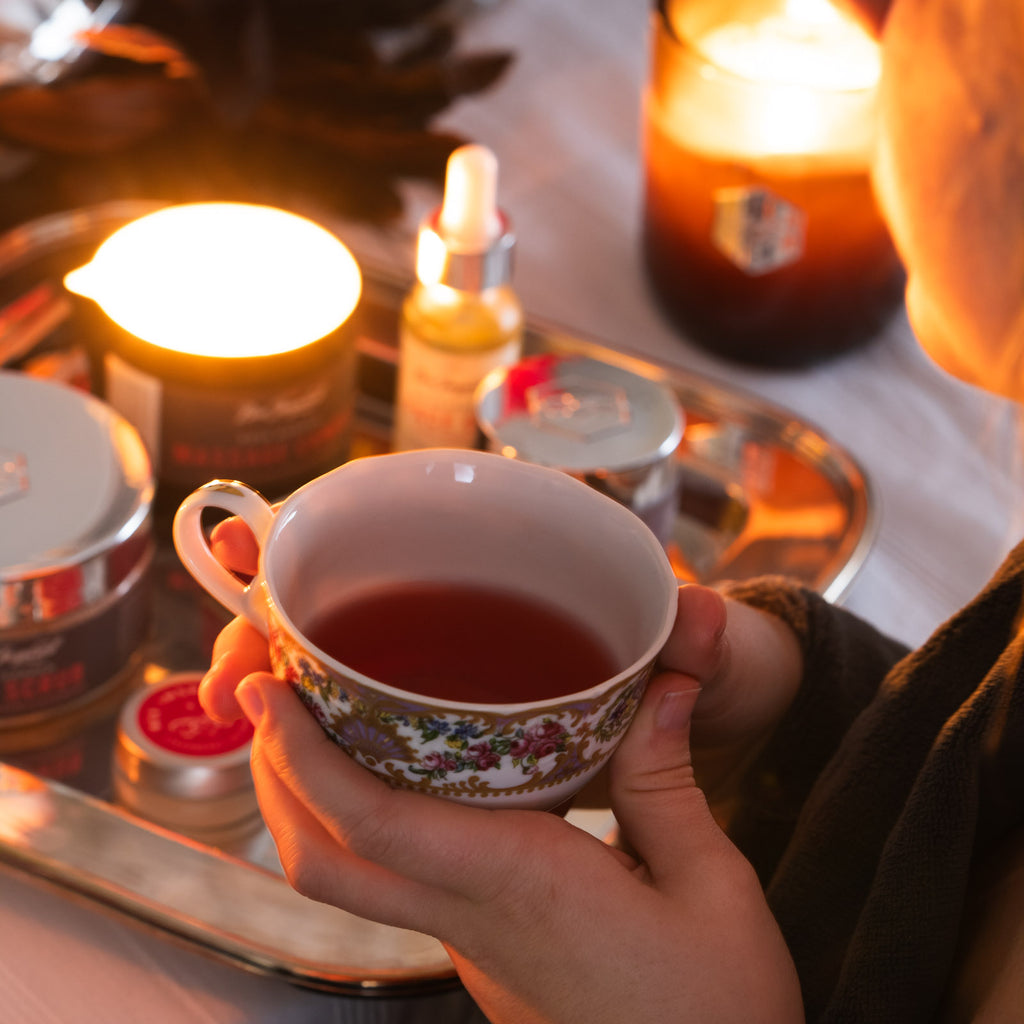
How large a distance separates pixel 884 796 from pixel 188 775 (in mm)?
277

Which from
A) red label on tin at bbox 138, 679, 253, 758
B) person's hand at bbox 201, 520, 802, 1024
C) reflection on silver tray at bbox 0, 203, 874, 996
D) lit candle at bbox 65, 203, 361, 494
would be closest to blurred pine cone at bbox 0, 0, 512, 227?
reflection on silver tray at bbox 0, 203, 874, 996

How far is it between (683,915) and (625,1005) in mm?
31

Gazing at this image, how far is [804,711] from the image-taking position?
0.52 meters

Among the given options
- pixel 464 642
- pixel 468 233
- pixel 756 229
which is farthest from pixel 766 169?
pixel 464 642

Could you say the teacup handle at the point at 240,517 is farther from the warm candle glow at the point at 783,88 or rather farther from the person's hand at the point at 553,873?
the warm candle glow at the point at 783,88

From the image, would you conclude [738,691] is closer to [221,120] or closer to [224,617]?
[224,617]

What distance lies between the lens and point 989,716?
0.44 metres

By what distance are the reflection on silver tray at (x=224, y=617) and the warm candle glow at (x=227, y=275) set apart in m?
0.03

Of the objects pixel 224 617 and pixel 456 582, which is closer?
pixel 456 582

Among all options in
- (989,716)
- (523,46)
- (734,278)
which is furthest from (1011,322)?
(523,46)

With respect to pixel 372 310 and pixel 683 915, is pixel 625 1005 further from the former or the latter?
pixel 372 310

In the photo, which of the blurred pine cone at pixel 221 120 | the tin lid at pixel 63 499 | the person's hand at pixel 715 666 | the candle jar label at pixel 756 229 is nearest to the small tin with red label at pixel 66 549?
the tin lid at pixel 63 499

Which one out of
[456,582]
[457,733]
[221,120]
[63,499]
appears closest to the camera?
[457,733]

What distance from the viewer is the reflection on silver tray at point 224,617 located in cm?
48
